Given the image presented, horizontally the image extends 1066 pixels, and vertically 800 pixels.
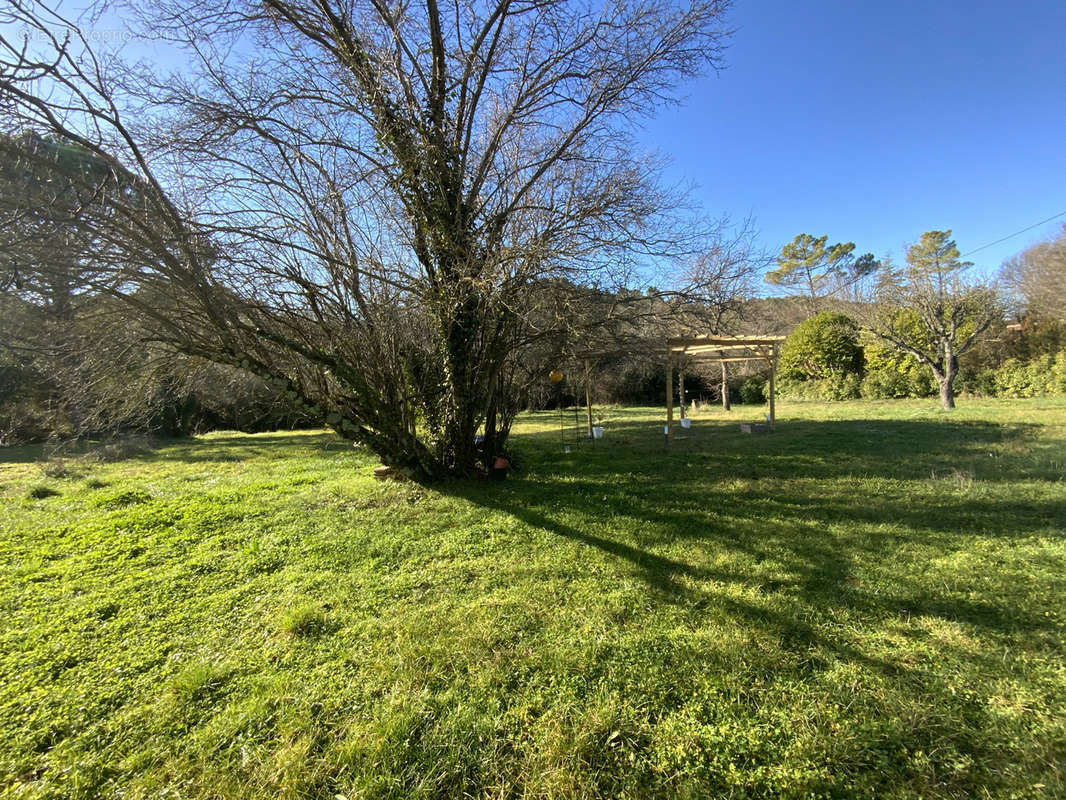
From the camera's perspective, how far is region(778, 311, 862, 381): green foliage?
1962 centimetres

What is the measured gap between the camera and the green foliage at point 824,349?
1962 cm

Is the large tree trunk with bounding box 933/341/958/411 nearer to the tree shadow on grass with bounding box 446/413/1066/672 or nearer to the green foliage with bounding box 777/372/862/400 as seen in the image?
the green foliage with bounding box 777/372/862/400

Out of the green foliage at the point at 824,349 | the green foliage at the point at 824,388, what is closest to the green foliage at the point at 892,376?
the green foliage at the point at 824,388

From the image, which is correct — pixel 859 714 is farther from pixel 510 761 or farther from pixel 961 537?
pixel 961 537

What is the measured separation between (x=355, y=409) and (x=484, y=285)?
8.33ft

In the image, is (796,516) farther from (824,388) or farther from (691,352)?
(824,388)

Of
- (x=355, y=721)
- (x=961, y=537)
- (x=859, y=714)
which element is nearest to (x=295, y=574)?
(x=355, y=721)

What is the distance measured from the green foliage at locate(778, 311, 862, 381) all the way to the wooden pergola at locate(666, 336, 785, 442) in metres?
9.09

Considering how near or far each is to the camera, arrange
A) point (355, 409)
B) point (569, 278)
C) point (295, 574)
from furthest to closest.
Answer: point (355, 409)
point (569, 278)
point (295, 574)

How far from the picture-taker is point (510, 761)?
5.91ft

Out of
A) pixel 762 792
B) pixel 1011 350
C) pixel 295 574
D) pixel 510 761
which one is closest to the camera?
pixel 762 792

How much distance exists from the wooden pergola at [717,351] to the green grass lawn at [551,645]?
396 cm

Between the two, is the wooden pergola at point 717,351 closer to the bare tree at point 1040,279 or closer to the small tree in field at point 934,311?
the small tree in field at point 934,311

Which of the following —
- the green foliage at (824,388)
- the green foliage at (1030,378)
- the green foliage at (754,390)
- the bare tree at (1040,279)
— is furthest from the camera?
the green foliage at (754,390)
